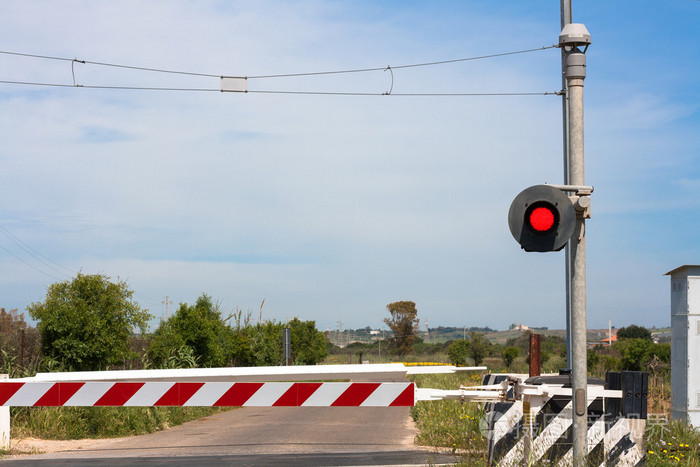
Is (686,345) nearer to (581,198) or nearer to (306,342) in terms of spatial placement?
(581,198)

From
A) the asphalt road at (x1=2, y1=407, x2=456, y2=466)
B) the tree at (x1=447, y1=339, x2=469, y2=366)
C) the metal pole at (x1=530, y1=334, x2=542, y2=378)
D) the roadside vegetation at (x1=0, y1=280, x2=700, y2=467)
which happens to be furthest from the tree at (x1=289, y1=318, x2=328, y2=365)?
the metal pole at (x1=530, y1=334, x2=542, y2=378)

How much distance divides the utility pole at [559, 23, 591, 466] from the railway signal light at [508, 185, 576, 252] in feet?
1.22

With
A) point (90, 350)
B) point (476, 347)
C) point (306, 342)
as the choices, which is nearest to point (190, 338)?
point (90, 350)

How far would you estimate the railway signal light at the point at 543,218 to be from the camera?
5.70m

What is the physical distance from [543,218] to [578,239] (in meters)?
0.55

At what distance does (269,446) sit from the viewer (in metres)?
11.4

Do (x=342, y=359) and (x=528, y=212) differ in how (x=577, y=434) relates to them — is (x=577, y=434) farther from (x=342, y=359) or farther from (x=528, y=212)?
(x=342, y=359)

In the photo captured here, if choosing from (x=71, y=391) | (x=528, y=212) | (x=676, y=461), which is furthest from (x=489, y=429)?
(x=71, y=391)

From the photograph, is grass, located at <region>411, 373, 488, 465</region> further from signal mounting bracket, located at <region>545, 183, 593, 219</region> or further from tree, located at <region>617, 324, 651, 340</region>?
tree, located at <region>617, 324, 651, 340</region>

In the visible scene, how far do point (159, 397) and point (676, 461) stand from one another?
5.27m

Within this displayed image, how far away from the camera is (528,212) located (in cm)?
577

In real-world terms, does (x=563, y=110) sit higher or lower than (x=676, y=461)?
higher

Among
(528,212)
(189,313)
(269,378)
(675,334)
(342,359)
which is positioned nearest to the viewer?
(528,212)

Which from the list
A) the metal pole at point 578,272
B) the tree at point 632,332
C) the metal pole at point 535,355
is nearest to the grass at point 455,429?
the metal pole at point 535,355
